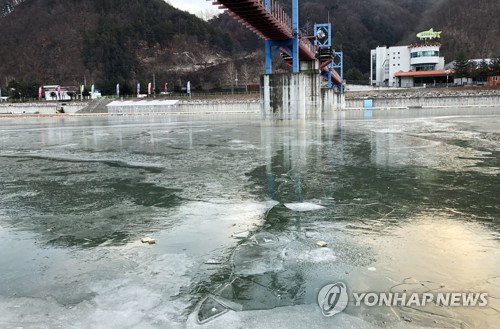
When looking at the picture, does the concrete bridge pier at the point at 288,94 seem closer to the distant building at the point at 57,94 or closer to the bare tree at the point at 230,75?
the distant building at the point at 57,94

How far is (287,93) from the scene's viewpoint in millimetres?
39875

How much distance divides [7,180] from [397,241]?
11.2 m

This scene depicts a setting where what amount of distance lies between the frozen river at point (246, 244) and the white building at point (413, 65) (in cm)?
11179

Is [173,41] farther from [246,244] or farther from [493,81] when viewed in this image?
[246,244]

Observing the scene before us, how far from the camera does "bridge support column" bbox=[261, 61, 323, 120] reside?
130 feet

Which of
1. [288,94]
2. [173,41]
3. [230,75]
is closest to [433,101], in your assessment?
[288,94]

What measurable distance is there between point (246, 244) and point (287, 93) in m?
34.4

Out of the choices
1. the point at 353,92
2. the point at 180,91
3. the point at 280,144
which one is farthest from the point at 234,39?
the point at 280,144

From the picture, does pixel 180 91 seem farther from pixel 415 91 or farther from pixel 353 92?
pixel 415 91

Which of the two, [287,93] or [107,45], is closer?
[287,93]

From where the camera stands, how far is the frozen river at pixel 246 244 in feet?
14.6

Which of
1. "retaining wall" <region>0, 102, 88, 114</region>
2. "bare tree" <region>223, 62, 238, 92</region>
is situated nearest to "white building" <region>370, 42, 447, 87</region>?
"bare tree" <region>223, 62, 238, 92</region>

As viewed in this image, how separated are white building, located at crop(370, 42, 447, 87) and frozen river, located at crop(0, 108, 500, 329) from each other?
4401 inches

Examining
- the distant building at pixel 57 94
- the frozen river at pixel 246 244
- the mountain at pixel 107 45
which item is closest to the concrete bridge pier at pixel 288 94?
the frozen river at pixel 246 244
